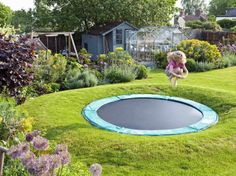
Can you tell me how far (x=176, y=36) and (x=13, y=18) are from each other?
16.3 metres

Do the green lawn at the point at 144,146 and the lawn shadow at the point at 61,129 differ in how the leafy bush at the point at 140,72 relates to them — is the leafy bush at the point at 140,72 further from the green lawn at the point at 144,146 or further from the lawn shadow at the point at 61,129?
the lawn shadow at the point at 61,129

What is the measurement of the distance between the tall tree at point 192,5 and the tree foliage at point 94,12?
55.3 metres

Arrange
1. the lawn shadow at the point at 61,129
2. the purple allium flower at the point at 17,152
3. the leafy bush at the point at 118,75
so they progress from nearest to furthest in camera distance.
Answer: the purple allium flower at the point at 17,152 < the lawn shadow at the point at 61,129 < the leafy bush at the point at 118,75

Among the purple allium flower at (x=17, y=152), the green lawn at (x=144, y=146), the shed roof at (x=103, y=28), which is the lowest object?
the green lawn at (x=144, y=146)

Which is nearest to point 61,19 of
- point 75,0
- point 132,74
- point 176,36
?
point 75,0

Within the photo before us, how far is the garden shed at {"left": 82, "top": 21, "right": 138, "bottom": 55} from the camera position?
18.1 m

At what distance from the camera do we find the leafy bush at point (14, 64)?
5828mm

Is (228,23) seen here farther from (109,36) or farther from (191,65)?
(191,65)

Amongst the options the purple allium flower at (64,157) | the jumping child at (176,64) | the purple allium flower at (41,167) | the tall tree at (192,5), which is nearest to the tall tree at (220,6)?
the tall tree at (192,5)

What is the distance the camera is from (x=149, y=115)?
620 centimetres

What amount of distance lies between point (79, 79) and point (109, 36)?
864 cm

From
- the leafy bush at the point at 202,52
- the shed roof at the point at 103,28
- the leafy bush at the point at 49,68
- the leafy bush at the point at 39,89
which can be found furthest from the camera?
the shed roof at the point at 103,28

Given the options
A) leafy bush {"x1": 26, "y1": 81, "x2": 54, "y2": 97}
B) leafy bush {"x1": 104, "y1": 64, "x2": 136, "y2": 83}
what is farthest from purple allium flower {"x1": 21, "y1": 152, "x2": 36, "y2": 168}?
leafy bush {"x1": 104, "y1": 64, "x2": 136, "y2": 83}

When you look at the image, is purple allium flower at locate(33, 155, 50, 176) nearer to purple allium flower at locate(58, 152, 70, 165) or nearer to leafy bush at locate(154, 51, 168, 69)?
purple allium flower at locate(58, 152, 70, 165)
